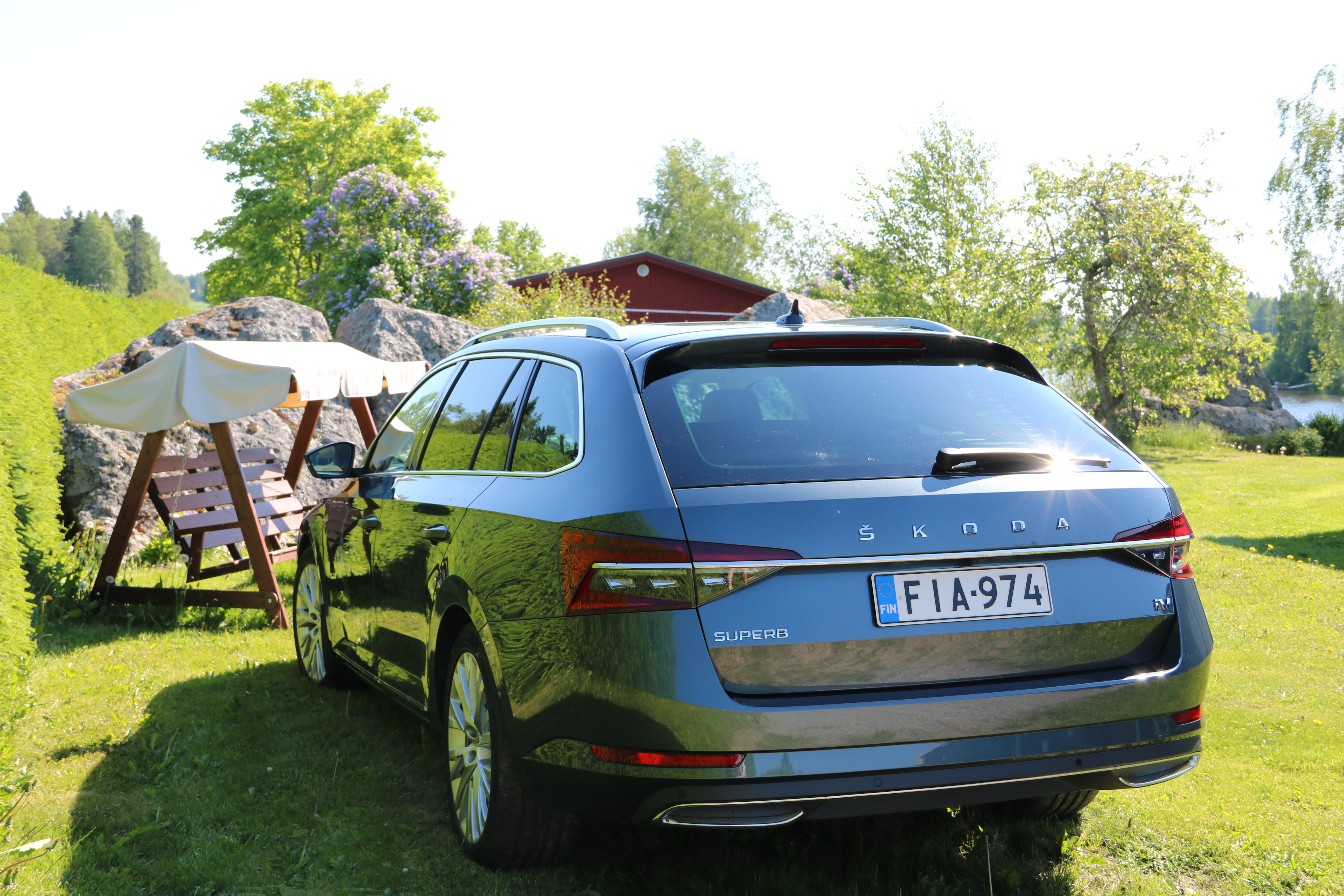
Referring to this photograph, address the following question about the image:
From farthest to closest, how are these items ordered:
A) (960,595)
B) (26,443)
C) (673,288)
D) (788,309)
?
1. (673,288)
2. (788,309)
3. (26,443)
4. (960,595)

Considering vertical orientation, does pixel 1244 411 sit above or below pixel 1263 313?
below

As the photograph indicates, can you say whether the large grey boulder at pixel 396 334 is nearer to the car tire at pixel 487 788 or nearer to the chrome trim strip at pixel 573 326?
the chrome trim strip at pixel 573 326

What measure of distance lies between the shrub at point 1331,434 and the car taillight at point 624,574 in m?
35.6

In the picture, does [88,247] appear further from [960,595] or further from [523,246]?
[960,595]

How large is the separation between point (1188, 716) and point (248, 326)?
13323 millimetres

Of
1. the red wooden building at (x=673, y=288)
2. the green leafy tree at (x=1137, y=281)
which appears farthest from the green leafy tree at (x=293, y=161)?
the green leafy tree at (x=1137, y=281)

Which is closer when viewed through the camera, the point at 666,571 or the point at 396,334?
the point at 666,571

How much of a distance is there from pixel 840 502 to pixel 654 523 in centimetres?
49

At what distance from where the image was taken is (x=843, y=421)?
9.96 ft

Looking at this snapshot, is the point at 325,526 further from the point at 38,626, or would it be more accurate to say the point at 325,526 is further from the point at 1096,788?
Result: the point at 1096,788

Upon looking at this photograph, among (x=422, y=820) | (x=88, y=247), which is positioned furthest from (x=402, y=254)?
(x=88, y=247)

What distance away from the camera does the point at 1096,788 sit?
2.88 metres

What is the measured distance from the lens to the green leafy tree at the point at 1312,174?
30578 millimetres

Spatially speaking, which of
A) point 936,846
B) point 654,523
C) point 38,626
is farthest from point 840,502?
point 38,626
